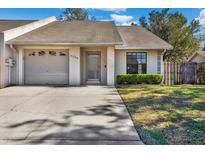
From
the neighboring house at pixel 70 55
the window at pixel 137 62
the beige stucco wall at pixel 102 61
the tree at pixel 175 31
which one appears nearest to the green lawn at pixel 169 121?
the neighboring house at pixel 70 55

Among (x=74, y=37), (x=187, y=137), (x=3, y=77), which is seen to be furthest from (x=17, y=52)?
(x=187, y=137)

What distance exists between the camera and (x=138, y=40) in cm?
1697

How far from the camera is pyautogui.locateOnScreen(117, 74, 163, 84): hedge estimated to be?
1511 cm

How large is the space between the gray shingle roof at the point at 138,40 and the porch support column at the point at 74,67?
9.23 ft

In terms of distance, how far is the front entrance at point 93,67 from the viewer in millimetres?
15992

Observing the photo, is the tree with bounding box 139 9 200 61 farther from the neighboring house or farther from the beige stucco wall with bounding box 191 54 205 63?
the neighboring house

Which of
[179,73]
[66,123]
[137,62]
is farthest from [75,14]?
[66,123]

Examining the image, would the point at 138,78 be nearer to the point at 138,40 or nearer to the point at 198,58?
the point at 138,40

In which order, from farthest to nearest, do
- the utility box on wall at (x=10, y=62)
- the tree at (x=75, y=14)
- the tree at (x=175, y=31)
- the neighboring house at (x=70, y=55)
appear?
the tree at (x=75, y=14) → the tree at (x=175, y=31) → the neighboring house at (x=70, y=55) → the utility box on wall at (x=10, y=62)

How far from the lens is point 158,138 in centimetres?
454

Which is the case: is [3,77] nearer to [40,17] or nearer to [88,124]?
[40,17]

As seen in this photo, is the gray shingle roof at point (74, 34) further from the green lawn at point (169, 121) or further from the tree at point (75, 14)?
the tree at point (75, 14)
